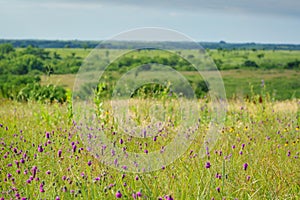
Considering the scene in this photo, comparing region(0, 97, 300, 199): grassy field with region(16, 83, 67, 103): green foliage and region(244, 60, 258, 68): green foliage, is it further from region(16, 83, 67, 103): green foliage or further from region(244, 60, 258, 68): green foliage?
region(244, 60, 258, 68): green foliage

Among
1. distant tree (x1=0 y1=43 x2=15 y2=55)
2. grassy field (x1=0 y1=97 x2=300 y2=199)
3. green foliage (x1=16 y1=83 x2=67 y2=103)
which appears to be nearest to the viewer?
grassy field (x1=0 y1=97 x2=300 y2=199)

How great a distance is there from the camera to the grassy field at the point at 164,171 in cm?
314

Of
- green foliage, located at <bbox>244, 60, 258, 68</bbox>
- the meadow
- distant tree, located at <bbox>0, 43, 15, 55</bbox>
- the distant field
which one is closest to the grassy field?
the meadow

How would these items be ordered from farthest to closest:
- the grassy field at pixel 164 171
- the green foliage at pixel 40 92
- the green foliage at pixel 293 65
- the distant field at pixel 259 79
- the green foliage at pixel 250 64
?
the green foliage at pixel 250 64, the green foliage at pixel 293 65, the distant field at pixel 259 79, the green foliage at pixel 40 92, the grassy field at pixel 164 171

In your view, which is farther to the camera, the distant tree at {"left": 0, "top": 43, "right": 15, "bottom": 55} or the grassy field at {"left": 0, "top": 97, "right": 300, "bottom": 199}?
the distant tree at {"left": 0, "top": 43, "right": 15, "bottom": 55}

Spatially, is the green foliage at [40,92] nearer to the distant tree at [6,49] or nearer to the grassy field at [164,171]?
the grassy field at [164,171]

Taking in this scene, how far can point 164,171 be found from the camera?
3.65m

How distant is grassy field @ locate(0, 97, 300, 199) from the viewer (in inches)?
124

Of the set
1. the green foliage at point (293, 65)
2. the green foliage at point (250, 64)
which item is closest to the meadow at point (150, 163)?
the green foliage at point (293, 65)

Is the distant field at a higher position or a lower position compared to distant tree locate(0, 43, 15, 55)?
lower

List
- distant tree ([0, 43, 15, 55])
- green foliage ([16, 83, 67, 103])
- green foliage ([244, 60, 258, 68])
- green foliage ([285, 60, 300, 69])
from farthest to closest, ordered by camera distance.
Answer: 1. green foliage ([244, 60, 258, 68])
2. green foliage ([285, 60, 300, 69])
3. distant tree ([0, 43, 15, 55])
4. green foliage ([16, 83, 67, 103])

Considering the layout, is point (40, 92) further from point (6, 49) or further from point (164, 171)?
point (6, 49)

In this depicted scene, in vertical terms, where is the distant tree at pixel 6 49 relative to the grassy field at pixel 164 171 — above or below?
below

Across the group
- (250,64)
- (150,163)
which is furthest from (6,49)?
(150,163)
